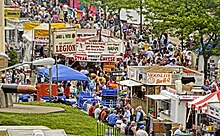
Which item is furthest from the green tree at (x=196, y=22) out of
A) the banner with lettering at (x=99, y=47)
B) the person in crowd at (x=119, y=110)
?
the person in crowd at (x=119, y=110)

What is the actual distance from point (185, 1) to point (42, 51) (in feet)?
30.9

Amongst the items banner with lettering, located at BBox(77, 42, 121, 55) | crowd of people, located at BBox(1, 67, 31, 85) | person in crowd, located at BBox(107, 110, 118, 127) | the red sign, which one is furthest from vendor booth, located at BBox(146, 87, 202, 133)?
crowd of people, located at BBox(1, 67, 31, 85)

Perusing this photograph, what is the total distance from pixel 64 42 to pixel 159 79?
544cm

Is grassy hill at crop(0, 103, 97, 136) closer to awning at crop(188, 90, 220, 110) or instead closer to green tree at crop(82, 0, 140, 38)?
awning at crop(188, 90, 220, 110)

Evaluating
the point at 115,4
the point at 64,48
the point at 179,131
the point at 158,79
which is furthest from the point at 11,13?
the point at 179,131

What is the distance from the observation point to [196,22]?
40469mm

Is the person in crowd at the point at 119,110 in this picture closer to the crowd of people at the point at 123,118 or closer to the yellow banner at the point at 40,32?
the crowd of people at the point at 123,118

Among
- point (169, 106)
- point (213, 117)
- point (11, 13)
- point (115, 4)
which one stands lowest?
point (169, 106)

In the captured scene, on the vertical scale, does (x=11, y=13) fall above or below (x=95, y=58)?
above

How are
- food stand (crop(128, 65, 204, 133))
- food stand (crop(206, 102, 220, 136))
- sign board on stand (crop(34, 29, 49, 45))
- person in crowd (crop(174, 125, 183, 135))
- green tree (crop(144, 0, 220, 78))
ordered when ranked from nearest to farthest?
food stand (crop(206, 102, 220, 136))
person in crowd (crop(174, 125, 183, 135))
food stand (crop(128, 65, 204, 133))
green tree (crop(144, 0, 220, 78))
sign board on stand (crop(34, 29, 49, 45))

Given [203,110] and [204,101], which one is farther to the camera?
[204,101]

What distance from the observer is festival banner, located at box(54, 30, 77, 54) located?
26.9 m

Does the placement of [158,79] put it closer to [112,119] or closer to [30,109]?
[112,119]

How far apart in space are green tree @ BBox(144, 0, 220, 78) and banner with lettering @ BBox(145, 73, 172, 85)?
867cm
